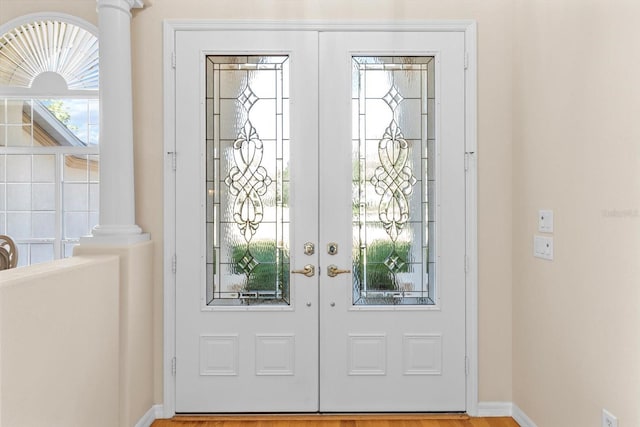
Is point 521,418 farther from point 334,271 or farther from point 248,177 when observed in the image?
point 248,177

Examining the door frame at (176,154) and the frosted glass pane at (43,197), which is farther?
the frosted glass pane at (43,197)

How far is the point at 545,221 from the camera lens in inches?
98.0

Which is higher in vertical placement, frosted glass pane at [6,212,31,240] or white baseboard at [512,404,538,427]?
frosted glass pane at [6,212,31,240]

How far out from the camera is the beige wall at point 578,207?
187cm

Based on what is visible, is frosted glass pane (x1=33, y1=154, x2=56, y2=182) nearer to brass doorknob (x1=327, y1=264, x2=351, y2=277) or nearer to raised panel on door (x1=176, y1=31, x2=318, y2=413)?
raised panel on door (x1=176, y1=31, x2=318, y2=413)

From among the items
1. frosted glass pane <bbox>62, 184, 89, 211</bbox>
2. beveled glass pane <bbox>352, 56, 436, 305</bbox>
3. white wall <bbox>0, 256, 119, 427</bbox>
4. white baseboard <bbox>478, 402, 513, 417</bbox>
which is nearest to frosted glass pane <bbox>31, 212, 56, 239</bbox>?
frosted glass pane <bbox>62, 184, 89, 211</bbox>

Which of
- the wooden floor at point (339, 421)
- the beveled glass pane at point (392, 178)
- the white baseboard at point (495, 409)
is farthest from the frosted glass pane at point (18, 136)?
the white baseboard at point (495, 409)

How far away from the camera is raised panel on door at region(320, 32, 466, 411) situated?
2859mm

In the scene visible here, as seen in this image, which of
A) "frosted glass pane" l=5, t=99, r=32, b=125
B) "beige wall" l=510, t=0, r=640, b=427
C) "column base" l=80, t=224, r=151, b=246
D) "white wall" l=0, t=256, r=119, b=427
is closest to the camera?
"white wall" l=0, t=256, r=119, b=427

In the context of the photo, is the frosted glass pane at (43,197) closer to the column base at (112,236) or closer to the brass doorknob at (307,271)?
the column base at (112,236)

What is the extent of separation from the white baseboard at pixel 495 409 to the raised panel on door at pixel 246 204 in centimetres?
100

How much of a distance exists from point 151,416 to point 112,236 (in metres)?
1.10

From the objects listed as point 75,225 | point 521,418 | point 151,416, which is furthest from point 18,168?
point 521,418

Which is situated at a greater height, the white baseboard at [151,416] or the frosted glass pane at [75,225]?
the frosted glass pane at [75,225]
